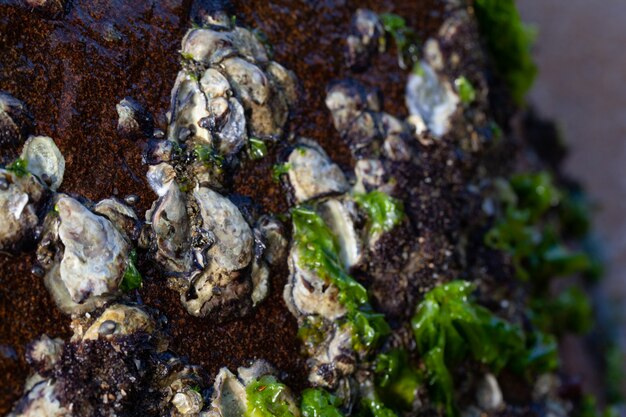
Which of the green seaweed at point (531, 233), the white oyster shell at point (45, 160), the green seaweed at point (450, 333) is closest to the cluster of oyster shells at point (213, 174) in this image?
the white oyster shell at point (45, 160)

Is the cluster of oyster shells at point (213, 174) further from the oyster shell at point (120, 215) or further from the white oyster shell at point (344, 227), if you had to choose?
the white oyster shell at point (344, 227)

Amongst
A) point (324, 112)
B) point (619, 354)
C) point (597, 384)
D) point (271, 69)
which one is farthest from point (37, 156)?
point (619, 354)

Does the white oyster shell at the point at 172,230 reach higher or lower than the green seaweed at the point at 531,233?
lower

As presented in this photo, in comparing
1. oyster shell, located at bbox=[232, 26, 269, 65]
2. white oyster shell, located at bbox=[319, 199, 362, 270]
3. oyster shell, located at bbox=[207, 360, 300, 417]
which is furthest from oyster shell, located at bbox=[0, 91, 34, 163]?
white oyster shell, located at bbox=[319, 199, 362, 270]

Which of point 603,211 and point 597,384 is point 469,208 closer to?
point 597,384

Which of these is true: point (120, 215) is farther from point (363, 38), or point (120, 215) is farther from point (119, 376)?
point (363, 38)

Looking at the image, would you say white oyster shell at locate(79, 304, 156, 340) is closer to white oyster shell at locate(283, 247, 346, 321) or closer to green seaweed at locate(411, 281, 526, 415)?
white oyster shell at locate(283, 247, 346, 321)
